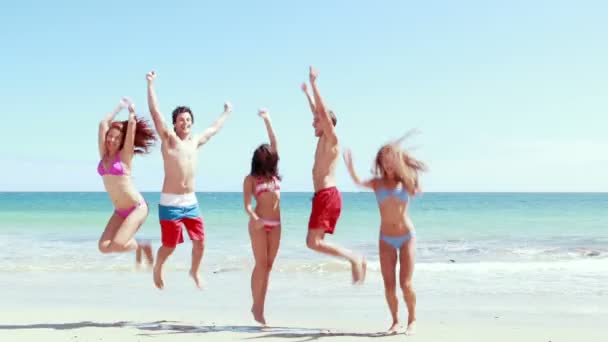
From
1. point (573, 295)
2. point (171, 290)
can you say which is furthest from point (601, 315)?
point (171, 290)

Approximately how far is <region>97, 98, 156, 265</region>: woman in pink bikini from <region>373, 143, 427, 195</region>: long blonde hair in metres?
2.57

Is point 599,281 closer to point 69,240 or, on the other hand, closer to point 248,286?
point 248,286

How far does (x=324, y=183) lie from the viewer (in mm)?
6219

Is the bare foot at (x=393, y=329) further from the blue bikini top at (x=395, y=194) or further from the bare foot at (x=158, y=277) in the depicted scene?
the bare foot at (x=158, y=277)

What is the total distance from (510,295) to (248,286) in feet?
12.9

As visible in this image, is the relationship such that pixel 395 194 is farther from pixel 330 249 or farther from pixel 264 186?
pixel 264 186

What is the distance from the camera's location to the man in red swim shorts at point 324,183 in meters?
6.13

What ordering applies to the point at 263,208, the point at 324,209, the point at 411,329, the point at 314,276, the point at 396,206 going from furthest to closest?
the point at 314,276
the point at 263,208
the point at 324,209
the point at 411,329
the point at 396,206

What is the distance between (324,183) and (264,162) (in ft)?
2.07

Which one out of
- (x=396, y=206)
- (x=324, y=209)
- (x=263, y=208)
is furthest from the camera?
(x=263, y=208)

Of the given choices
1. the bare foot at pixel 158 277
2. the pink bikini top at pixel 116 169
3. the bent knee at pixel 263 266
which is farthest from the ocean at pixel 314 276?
the pink bikini top at pixel 116 169

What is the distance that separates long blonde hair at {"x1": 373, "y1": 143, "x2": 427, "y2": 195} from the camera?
592 centimetres

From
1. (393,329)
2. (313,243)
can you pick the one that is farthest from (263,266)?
(393,329)

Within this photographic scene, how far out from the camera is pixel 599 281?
10070 millimetres
